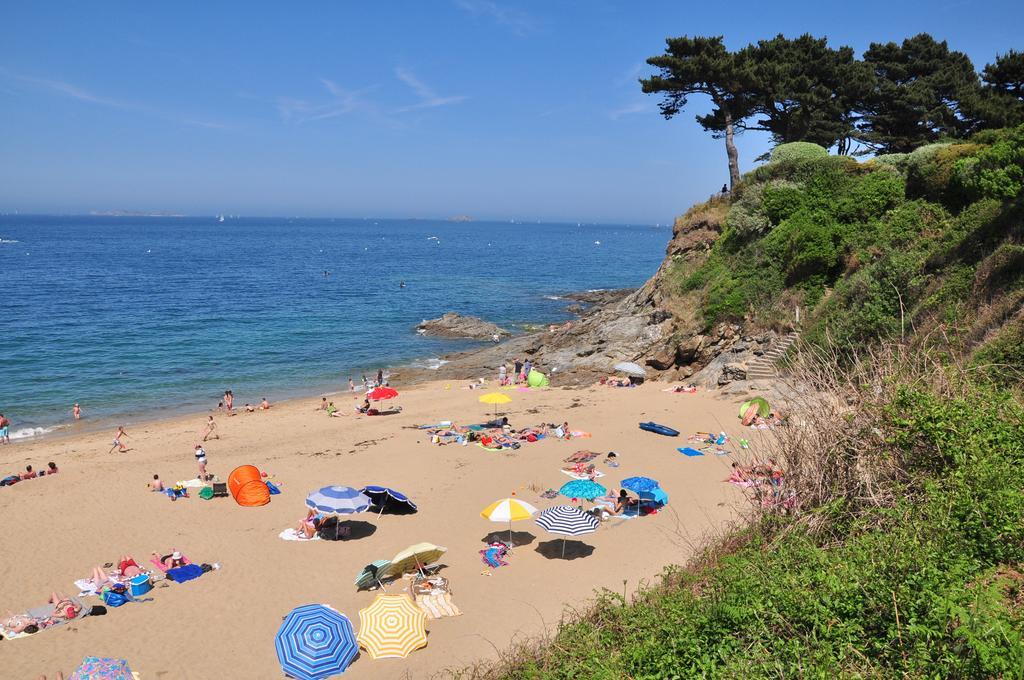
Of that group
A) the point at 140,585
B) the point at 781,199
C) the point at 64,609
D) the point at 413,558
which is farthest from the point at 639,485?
the point at 781,199

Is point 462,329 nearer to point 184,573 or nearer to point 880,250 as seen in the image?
point 880,250

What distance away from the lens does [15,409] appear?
27625mm

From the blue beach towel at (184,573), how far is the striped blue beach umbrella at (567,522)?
7.14m

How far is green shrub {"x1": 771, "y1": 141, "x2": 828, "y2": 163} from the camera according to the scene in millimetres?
29669

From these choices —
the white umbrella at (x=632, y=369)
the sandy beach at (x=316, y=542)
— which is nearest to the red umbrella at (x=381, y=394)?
the sandy beach at (x=316, y=542)

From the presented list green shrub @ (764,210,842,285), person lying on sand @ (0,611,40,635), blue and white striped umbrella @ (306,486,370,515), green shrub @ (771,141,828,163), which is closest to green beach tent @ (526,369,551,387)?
green shrub @ (764,210,842,285)

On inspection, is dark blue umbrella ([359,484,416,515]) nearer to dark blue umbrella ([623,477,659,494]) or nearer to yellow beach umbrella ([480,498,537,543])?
yellow beach umbrella ([480,498,537,543])

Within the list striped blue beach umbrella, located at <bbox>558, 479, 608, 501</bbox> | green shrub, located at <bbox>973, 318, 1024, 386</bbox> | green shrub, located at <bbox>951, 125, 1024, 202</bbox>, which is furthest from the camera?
→ green shrub, located at <bbox>951, 125, 1024, 202</bbox>

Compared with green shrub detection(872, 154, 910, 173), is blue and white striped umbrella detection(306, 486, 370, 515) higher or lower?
lower

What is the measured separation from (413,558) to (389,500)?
3.35m

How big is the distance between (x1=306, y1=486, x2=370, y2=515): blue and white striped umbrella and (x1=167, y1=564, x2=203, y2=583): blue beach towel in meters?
2.53

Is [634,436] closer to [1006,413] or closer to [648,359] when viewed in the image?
[648,359]

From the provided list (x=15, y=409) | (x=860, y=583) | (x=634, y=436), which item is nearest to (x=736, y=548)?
(x=860, y=583)

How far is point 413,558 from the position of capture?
12750 mm
